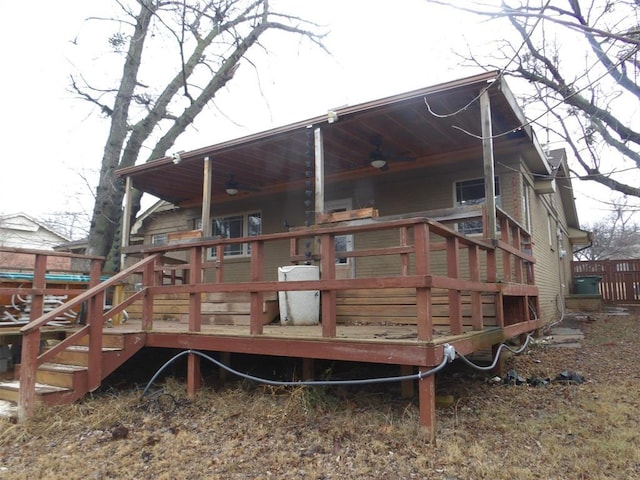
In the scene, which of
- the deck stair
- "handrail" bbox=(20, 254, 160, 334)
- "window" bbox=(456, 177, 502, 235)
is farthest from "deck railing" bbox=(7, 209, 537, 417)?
"window" bbox=(456, 177, 502, 235)

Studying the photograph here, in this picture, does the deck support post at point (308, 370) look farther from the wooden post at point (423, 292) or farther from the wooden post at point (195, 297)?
the wooden post at point (423, 292)

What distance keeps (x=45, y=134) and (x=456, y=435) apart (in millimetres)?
20874

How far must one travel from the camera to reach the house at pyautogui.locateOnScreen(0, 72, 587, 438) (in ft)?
12.9

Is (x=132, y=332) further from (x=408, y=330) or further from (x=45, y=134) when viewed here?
(x=45, y=134)

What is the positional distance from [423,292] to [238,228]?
806 cm

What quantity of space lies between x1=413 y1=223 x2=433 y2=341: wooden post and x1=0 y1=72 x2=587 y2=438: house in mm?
10

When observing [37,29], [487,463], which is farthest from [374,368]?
[37,29]

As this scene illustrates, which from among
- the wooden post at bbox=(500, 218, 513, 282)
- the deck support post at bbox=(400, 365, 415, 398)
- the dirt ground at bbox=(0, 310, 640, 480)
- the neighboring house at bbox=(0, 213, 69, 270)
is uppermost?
the neighboring house at bbox=(0, 213, 69, 270)

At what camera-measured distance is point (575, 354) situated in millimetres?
6406

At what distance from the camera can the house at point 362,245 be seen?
3938mm

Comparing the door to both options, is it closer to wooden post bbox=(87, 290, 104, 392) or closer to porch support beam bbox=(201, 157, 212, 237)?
porch support beam bbox=(201, 157, 212, 237)

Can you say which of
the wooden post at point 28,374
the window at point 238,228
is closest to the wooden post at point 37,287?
the wooden post at point 28,374

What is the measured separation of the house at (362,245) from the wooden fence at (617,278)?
5.36m

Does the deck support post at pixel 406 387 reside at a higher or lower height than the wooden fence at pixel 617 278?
lower
